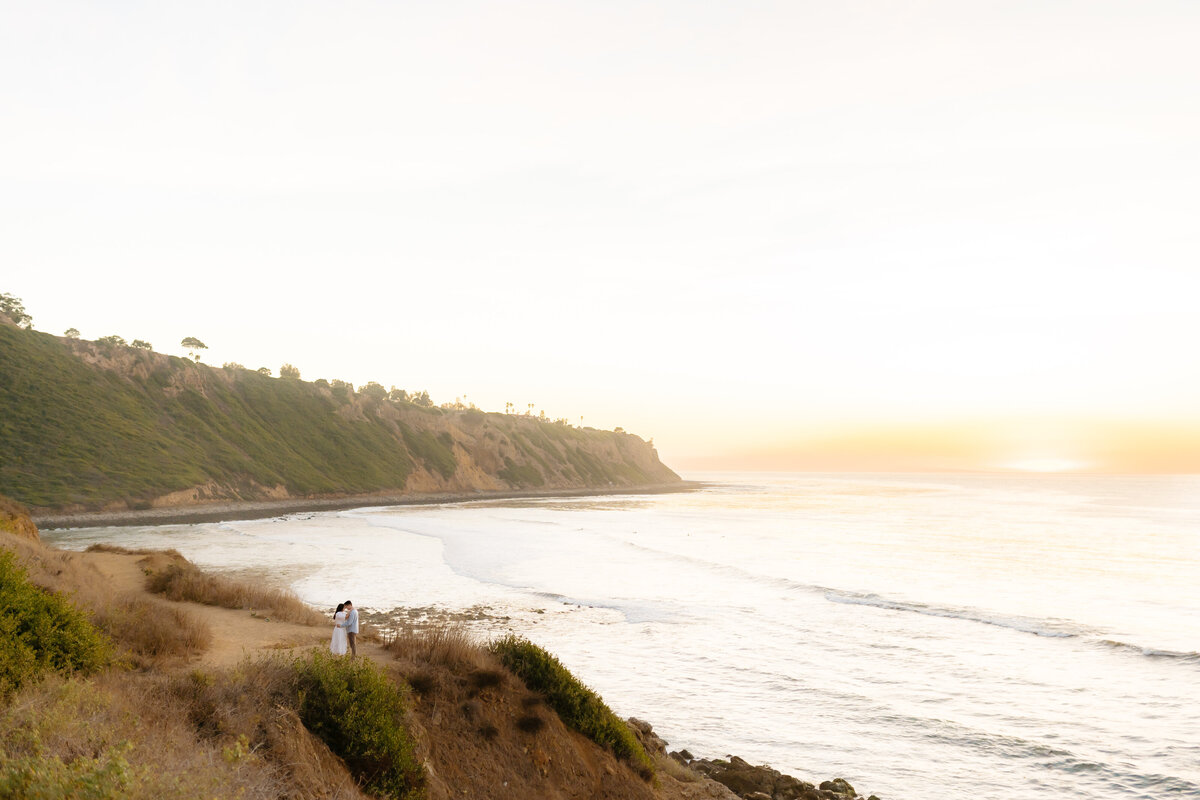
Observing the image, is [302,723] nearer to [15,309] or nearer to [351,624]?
[351,624]

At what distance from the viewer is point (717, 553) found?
141 ft

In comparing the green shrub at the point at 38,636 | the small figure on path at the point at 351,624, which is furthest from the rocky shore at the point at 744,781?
the green shrub at the point at 38,636

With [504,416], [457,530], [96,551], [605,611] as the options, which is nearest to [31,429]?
[457,530]

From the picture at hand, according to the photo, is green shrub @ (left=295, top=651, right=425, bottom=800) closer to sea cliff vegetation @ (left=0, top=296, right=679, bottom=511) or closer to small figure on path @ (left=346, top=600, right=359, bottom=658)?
small figure on path @ (left=346, top=600, right=359, bottom=658)

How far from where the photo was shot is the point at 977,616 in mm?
24859

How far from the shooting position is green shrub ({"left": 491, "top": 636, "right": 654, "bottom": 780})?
11.6 metres

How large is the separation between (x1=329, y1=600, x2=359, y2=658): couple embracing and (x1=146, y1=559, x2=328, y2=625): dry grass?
6.61 meters

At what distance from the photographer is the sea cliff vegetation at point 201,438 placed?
2753 inches

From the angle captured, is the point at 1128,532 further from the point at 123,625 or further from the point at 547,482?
the point at 547,482

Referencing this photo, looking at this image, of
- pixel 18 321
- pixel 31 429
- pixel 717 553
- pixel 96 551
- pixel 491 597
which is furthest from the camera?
pixel 18 321

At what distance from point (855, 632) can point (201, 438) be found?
3669 inches

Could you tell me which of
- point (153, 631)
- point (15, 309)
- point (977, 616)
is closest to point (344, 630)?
point (153, 631)

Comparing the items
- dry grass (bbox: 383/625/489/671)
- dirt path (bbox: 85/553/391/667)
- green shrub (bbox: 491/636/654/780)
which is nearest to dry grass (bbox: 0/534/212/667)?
Result: dirt path (bbox: 85/553/391/667)

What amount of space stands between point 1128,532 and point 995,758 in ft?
195
